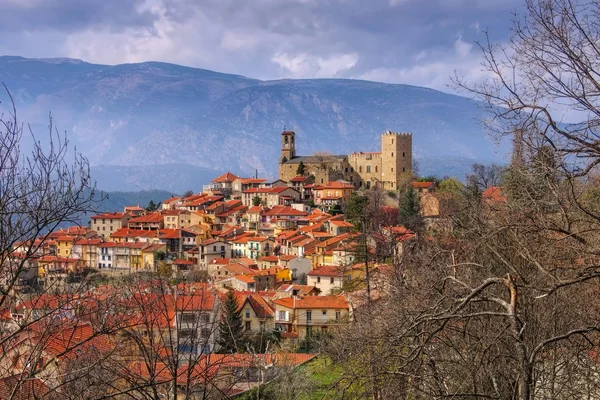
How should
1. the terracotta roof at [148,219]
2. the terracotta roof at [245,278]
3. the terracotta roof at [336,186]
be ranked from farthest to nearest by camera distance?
the terracotta roof at [148,219] → the terracotta roof at [336,186] → the terracotta roof at [245,278]

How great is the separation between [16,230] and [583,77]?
16.3ft

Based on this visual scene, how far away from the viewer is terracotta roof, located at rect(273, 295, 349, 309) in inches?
1288

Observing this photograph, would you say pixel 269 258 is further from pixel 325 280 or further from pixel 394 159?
pixel 394 159

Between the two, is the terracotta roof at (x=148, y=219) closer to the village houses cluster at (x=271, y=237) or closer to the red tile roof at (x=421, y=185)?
the village houses cluster at (x=271, y=237)

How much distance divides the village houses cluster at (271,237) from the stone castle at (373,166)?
0.11m

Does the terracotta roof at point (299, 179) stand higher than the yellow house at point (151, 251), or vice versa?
the terracotta roof at point (299, 179)

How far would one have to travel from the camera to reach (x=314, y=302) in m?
33.4

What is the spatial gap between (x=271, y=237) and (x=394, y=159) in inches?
748

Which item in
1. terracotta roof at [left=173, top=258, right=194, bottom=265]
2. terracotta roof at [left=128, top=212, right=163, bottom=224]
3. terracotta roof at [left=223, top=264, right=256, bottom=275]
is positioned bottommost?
terracotta roof at [left=223, top=264, right=256, bottom=275]

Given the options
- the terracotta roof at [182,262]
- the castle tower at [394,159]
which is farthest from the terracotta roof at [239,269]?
the castle tower at [394,159]

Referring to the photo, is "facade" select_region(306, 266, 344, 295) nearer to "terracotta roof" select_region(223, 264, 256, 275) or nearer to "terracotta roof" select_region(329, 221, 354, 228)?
"terracotta roof" select_region(223, 264, 256, 275)

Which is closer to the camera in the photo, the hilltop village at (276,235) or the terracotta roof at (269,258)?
the hilltop village at (276,235)

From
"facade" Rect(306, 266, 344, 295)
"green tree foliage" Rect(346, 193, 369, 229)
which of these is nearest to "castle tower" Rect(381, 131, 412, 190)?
"green tree foliage" Rect(346, 193, 369, 229)

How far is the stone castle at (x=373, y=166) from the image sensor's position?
71062 millimetres
